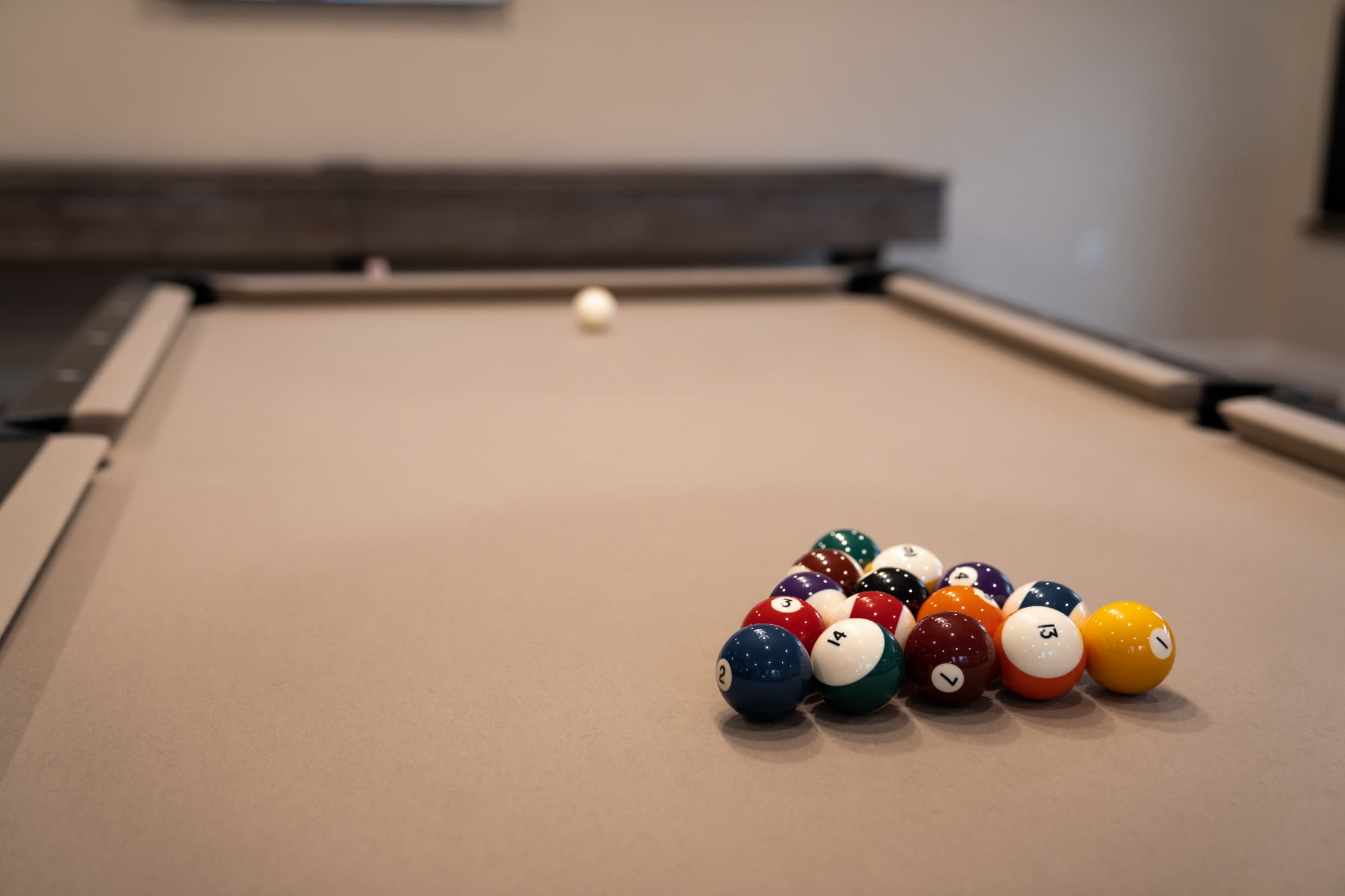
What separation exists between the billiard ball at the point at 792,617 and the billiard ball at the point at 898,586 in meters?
0.07

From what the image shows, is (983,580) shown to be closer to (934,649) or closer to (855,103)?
(934,649)

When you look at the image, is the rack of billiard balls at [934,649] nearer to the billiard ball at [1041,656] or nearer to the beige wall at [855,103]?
the billiard ball at [1041,656]

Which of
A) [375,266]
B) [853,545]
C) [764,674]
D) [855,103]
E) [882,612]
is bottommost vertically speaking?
[764,674]

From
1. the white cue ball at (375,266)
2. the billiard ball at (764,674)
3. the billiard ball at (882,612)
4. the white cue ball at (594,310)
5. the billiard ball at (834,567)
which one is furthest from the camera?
the white cue ball at (375,266)

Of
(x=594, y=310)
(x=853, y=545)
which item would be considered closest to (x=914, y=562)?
(x=853, y=545)

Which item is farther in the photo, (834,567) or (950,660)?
(834,567)

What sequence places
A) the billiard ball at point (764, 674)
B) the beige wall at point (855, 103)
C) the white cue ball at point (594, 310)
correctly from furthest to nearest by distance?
1. the beige wall at point (855, 103)
2. the white cue ball at point (594, 310)
3. the billiard ball at point (764, 674)

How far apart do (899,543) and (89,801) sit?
2.67 feet

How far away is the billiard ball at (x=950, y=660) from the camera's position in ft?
2.85

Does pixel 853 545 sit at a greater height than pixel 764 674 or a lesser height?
greater

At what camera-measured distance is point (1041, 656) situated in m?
0.88

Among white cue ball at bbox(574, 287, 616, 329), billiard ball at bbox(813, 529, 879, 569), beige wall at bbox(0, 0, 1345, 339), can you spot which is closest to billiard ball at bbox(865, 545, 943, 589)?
billiard ball at bbox(813, 529, 879, 569)

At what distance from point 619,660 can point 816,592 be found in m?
0.19

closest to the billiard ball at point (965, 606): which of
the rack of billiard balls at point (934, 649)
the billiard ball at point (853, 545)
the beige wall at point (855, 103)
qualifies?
the rack of billiard balls at point (934, 649)
